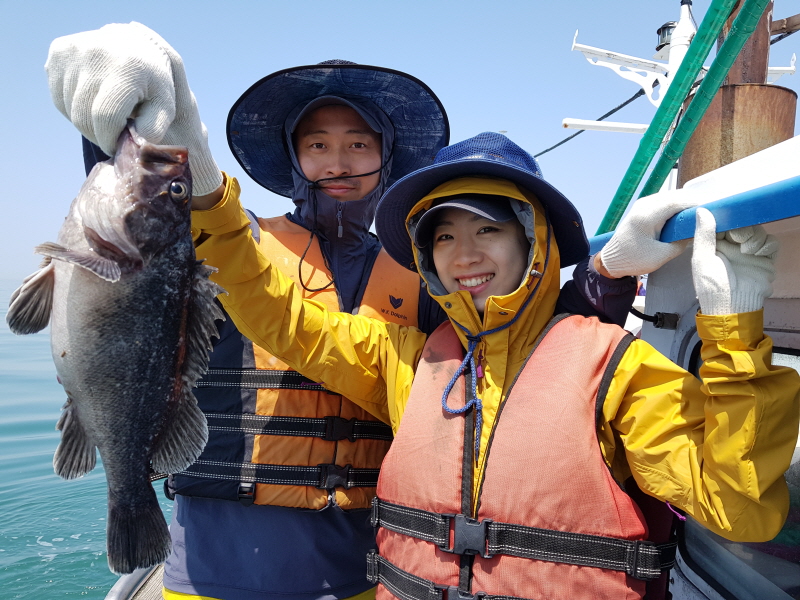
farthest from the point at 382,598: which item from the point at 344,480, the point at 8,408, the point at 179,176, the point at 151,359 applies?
the point at 8,408

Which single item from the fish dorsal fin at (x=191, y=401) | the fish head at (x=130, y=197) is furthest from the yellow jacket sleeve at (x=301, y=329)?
the fish head at (x=130, y=197)

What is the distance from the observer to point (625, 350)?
2146mm

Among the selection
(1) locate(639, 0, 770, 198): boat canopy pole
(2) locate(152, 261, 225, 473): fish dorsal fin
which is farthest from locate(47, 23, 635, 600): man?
(1) locate(639, 0, 770, 198): boat canopy pole

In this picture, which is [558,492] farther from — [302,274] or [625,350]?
[302,274]

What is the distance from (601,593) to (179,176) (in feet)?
7.01

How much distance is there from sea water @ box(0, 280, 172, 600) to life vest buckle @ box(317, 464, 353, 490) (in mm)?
2692

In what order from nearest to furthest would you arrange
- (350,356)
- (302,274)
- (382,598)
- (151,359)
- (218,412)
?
1. (151,359)
2. (382,598)
3. (350,356)
4. (218,412)
5. (302,274)

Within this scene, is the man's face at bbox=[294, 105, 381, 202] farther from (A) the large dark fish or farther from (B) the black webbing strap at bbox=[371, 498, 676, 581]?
(B) the black webbing strap at bbox=[371, 498, 676, 581]

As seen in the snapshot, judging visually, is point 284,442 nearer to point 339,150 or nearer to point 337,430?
point 337,430

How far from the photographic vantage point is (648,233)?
219cm

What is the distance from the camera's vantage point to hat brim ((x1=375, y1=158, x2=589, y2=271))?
246cm

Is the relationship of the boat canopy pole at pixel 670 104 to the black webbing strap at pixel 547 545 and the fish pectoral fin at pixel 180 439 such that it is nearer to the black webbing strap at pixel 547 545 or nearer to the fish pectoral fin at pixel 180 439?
the black webbing strap at pixel 547 545

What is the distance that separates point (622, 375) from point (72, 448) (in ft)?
6.95

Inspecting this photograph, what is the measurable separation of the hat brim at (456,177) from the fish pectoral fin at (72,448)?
1.61 m
